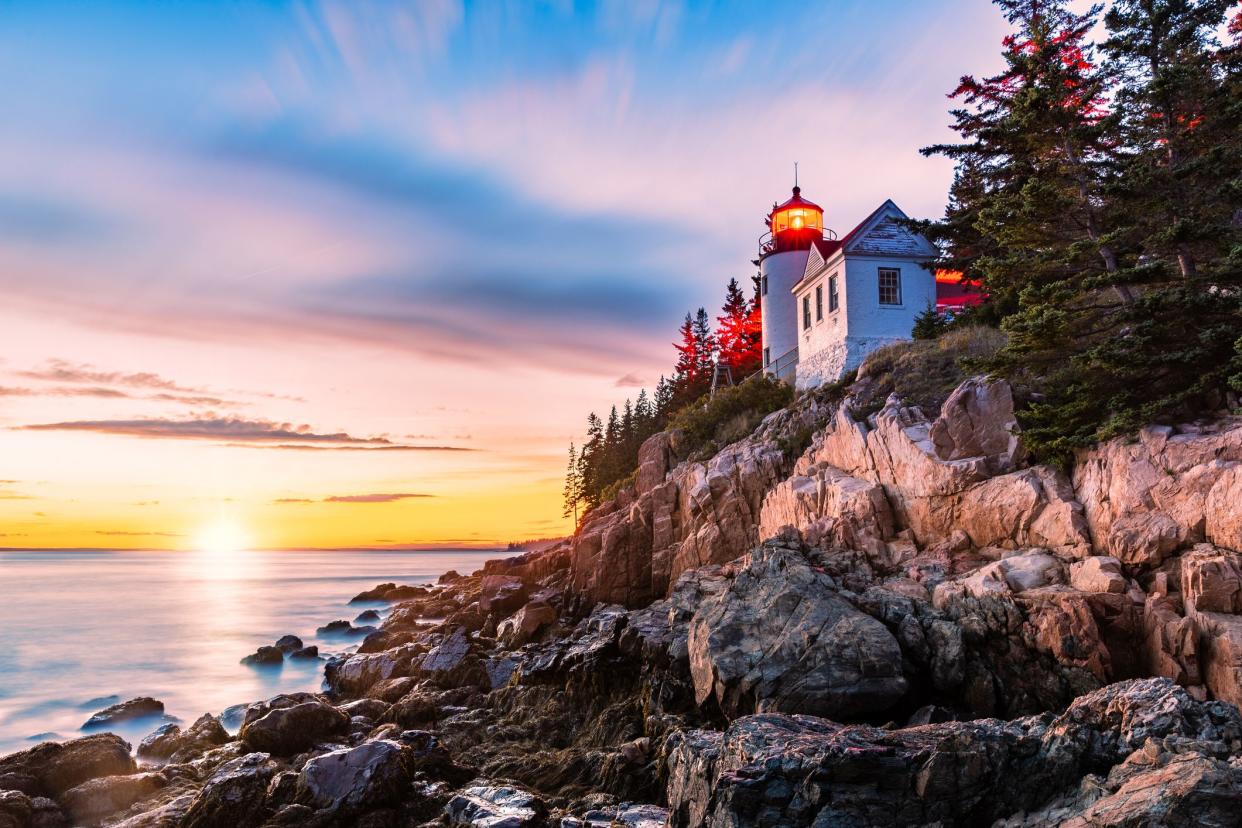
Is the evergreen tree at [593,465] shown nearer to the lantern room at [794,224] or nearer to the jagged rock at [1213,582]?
the lantern room at [794,224]

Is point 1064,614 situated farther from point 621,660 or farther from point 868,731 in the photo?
point 621,660

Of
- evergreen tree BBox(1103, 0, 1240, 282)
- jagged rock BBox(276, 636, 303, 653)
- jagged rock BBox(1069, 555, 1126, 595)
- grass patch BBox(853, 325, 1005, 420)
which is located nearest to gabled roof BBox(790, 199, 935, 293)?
grass patch BBox(853, 325, 1005, 420)

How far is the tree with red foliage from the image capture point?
43500 millimetres

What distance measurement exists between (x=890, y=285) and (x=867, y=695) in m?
19.6

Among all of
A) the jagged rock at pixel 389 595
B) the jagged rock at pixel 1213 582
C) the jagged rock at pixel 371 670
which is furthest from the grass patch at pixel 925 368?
the jagged rock at pixel 389 595

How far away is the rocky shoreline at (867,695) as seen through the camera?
19.6 ft

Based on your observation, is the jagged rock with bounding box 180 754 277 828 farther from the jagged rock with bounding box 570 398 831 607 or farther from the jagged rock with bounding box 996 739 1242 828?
the jagged rock with bounding box 570 398 831 607

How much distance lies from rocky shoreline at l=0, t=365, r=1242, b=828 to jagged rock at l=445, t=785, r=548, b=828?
0.04 metres

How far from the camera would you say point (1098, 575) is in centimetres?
1098

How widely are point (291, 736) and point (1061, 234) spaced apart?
58.7ft

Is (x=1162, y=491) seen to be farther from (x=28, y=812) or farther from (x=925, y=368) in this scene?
(x=28, y=812)

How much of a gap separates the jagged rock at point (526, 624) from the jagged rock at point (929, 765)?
1392 cm

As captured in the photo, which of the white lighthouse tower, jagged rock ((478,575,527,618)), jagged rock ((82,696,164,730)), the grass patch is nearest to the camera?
jagged rock ((82,696,164,730))

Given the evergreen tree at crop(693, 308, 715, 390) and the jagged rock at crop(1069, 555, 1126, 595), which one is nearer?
the jagged rock at crop(1069, 555, 1126, 595)
